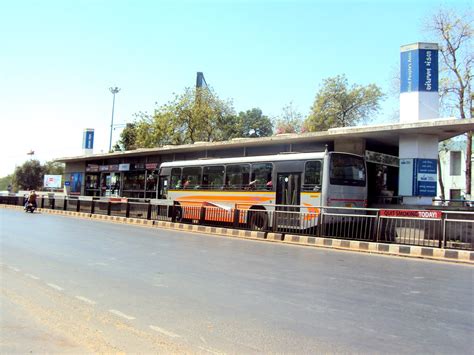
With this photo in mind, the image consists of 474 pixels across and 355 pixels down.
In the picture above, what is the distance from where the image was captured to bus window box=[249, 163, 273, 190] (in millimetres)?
17531

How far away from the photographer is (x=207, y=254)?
1061 centimetres

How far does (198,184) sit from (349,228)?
32.1 ft

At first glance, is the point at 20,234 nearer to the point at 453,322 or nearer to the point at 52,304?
the point at 52,304

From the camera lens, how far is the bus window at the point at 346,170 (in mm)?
15430

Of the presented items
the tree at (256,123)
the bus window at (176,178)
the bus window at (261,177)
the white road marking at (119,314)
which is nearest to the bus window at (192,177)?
the bus window at (176,178)

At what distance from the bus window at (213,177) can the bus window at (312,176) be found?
506 cm

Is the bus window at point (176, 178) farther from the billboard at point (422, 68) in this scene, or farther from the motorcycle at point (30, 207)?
the billboard at point (422, 68)

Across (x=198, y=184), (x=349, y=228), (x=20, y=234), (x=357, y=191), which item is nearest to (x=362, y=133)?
(x=357, y=191)

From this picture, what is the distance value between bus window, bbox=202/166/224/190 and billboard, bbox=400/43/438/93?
876 cm

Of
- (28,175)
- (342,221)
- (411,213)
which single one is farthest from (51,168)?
(411,213)

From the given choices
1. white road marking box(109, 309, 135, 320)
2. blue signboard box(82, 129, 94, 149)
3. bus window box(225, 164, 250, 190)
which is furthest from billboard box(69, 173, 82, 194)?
white road marking box(109, 309, 135, 320)

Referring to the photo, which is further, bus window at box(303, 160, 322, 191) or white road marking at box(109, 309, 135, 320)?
bus window at box(303, 160, 322, 191)

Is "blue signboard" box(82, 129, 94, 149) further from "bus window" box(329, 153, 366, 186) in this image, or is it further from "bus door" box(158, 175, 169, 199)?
"bus window" box(329, 153, 366, 186)

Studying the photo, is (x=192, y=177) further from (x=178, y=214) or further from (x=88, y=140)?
(x=88, y=140)
